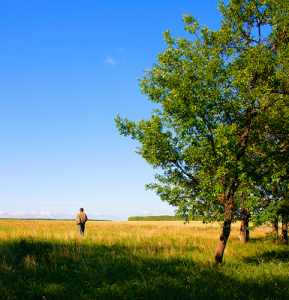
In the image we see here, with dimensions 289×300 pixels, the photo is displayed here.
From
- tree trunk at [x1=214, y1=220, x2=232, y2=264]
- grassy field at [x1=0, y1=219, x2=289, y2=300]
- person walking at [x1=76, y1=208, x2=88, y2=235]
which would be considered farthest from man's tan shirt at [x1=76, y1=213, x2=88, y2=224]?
tree trunk at [x1=214, y1=220, x2=232, y2=264]

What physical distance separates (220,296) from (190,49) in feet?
37.3

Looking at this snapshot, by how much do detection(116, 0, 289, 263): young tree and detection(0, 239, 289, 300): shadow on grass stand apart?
240 cm

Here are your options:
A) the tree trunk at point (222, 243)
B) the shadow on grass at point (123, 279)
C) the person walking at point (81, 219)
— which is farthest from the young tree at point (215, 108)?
the person walking at point (81, 219)

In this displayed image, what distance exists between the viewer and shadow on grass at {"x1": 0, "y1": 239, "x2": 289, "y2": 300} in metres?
7.44

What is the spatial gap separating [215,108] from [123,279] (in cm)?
781

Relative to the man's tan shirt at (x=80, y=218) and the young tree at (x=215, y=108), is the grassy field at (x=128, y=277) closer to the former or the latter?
the young tree at (x=215, y=108)

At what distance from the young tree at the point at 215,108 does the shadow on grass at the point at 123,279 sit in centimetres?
240

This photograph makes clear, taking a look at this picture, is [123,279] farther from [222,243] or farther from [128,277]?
[222,243]

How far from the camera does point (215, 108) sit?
11078mm

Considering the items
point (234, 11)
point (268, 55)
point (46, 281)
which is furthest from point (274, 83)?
point (46, 281)

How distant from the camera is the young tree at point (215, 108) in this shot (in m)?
10.4

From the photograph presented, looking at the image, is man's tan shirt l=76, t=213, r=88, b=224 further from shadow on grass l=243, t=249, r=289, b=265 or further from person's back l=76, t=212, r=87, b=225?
shadow on grass l=243, t=249, r=289, b=265

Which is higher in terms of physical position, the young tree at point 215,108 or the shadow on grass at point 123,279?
the young tree at point 215,108

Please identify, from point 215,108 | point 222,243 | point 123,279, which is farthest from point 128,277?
point 215,108
